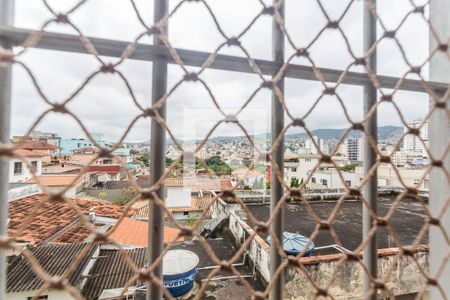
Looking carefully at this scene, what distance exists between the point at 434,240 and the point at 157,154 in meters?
0.59

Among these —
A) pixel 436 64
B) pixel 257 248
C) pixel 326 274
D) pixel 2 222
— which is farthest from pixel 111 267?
pixel 436 64

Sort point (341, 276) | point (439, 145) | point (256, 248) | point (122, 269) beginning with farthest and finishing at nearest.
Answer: point (122, 269), point (256, 248), point (341, 276), point (439, 145)

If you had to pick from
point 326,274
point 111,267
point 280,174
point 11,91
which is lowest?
point 111,267

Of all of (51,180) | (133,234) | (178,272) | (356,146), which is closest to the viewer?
(356,146)

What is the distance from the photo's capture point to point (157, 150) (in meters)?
0.36

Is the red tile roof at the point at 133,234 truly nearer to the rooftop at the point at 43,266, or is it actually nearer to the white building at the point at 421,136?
the rooftop at the point at 43,266

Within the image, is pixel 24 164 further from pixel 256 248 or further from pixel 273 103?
pixel 256 248

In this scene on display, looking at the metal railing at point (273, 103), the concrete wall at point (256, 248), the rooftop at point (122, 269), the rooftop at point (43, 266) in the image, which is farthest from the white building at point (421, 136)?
the rooftop at point (122, 269)

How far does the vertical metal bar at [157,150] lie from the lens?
349 mm

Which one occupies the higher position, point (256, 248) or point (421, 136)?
point (421, 136)

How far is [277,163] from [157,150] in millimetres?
193

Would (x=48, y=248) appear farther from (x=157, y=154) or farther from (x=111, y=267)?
(x=157, y=154)

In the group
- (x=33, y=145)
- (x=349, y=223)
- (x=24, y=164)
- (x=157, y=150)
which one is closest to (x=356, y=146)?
(x=157, y=150)

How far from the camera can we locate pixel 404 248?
1.37 ft
